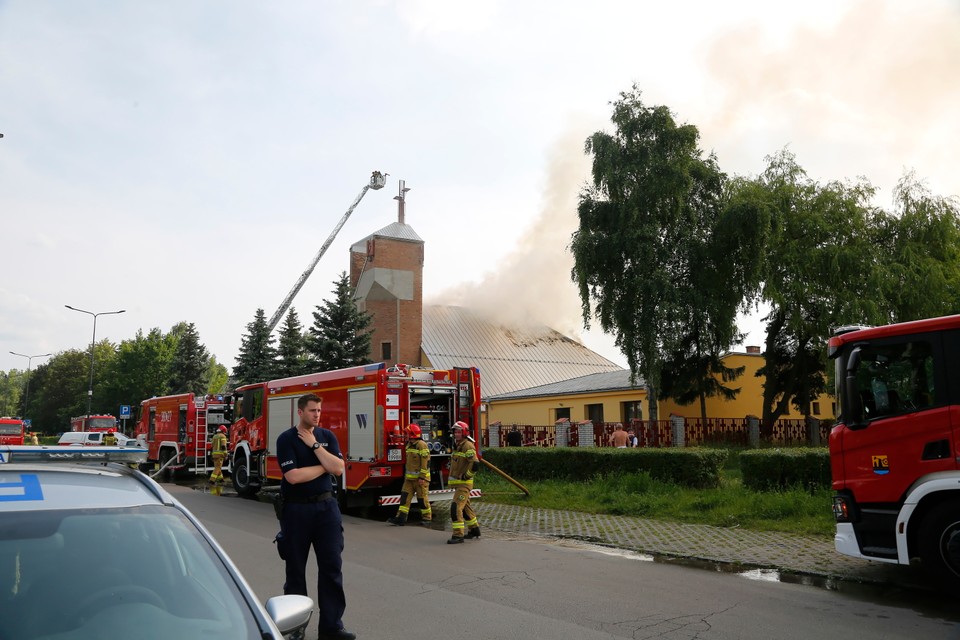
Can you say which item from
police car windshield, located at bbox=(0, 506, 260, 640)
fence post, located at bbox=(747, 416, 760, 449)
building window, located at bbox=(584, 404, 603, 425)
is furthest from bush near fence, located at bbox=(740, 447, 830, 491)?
building window, located at bbox=(584, 404, 603, 425)

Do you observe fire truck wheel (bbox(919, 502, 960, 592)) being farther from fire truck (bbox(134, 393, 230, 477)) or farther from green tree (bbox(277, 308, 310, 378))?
green tree (bbox(277, 308, 310, 378))

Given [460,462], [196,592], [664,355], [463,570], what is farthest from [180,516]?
[664,355]

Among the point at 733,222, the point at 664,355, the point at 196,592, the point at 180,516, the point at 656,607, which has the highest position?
the point at 733,222

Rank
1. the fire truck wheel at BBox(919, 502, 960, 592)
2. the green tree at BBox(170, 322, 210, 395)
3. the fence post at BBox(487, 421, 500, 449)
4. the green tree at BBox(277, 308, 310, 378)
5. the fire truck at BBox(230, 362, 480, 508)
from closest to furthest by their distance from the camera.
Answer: the fire truck wheel at BBox(919, 502, 960, 592) < the fire truck at BBox(230, 362, 480, 508) < the fence post at BBox(487, 421, 500, 449) < the green tree at BBox(277, 308, 310, 378) < the green tree at BBox(170, 322, 210, 395)

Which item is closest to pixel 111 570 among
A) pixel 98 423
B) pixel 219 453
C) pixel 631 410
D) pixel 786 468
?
pixel 786 468

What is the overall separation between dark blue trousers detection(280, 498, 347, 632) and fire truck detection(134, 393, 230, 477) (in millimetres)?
16070

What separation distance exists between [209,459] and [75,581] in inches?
818

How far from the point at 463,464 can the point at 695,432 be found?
2064cm

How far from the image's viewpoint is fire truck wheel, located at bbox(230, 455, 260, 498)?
57.3 ft

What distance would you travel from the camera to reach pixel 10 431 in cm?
3319

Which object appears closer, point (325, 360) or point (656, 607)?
point (656, 607)

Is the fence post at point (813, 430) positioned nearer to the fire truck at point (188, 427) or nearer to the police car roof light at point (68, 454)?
the fire truck at point (188, 427)

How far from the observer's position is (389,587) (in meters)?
7.52

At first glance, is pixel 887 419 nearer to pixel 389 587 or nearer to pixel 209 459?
pixel 389 587
